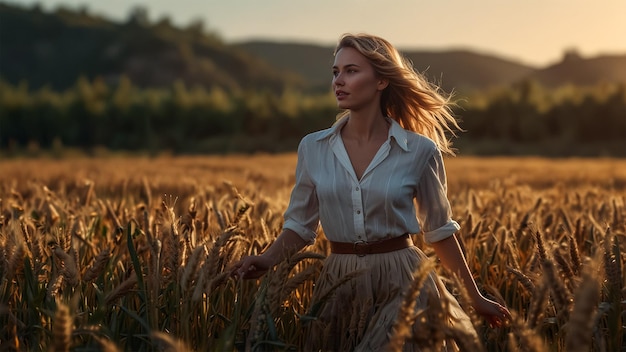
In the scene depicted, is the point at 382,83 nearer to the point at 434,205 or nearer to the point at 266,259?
the point at 434,205

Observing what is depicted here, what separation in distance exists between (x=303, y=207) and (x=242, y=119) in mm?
35016

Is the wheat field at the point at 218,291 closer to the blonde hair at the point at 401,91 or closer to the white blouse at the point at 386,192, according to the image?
the white blouse at the point at 386,192

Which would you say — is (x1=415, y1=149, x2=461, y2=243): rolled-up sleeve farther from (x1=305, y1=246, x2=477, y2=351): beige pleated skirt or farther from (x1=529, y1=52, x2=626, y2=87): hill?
(x1=529, y1=52, x2=626, y2=87): hill

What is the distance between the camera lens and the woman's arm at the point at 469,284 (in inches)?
119

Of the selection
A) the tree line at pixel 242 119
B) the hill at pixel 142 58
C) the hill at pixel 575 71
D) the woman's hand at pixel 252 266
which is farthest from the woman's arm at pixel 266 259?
the hill at pixel 575 71

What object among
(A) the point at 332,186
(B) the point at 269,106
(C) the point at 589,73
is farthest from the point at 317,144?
(C) the point at 589,73

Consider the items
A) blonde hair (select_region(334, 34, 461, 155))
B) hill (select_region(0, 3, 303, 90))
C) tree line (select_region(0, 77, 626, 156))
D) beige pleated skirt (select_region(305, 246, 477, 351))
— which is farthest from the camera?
hill (select_region(0, 3, 303, 90))

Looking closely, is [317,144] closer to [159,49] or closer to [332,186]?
[332,186]

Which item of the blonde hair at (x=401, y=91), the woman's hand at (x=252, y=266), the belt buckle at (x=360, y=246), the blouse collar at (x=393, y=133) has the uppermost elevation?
the blonde hair at (x=401, y=91)

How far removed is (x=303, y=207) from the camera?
3410 mm

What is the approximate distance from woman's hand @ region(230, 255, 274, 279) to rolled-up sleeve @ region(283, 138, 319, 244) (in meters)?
0.23

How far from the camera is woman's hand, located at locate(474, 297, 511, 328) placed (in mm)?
3021

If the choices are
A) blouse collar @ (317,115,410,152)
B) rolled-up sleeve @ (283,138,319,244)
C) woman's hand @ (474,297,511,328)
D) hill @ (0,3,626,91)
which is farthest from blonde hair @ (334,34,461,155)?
hill @ (0,3,626,91)

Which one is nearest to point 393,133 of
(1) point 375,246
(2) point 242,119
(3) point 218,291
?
(1) point 375,246
